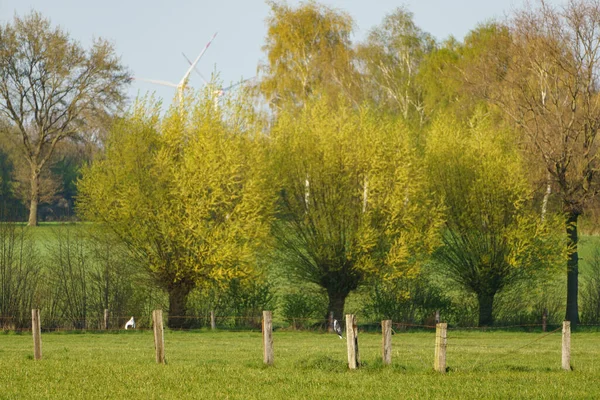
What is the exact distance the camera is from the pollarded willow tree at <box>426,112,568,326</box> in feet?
138

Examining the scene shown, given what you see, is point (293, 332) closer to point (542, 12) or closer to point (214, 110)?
point (214, 110)

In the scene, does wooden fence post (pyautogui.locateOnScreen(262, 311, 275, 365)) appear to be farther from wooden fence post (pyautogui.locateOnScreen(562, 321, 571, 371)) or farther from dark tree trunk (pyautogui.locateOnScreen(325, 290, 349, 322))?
dark tree trunk (pyautogui.locateOnScreen(325, 290, 349, 322))

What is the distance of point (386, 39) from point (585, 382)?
51.4 metres

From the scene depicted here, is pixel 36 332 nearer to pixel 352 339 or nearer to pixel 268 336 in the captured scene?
pixel 268 336

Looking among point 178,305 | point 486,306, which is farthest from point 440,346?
point 486,306

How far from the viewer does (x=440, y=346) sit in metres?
18.9

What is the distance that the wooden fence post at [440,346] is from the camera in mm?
18688

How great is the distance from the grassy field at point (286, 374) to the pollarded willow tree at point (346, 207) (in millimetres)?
10900

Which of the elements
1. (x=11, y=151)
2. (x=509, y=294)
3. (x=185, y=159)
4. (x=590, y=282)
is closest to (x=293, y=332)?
(x=185, y=159)

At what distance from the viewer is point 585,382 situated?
59.7ft

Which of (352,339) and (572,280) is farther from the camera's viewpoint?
(572,280)

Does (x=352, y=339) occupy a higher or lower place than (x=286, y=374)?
higher

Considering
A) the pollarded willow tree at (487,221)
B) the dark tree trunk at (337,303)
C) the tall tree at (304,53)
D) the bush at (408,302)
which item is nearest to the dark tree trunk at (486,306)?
the pollarded willow tree at (487,221)

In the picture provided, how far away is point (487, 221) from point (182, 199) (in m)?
13.9
